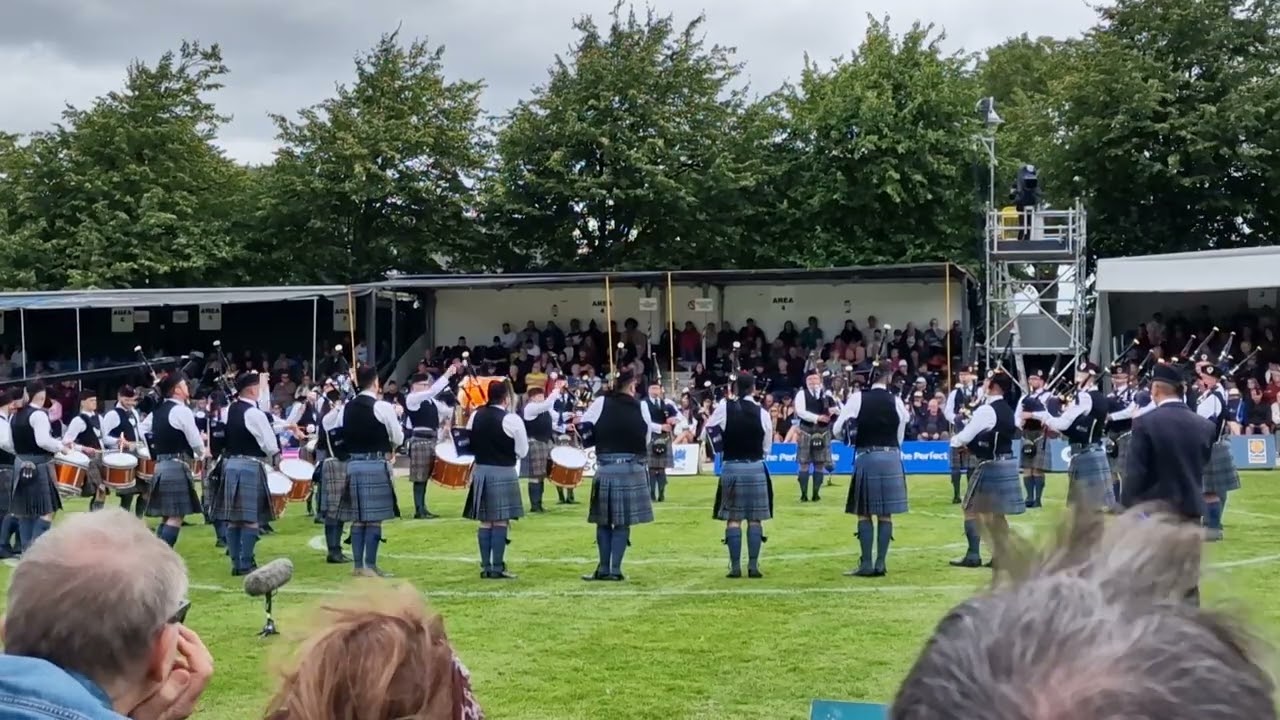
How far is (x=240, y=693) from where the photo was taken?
575 cm

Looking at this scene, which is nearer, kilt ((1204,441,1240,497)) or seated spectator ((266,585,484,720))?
seated spectator ((266,585,484,720))

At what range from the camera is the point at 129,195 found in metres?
27.1

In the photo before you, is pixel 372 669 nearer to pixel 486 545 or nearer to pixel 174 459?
pixel 486 545

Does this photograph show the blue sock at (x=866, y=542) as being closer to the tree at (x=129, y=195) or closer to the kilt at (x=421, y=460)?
the kilt at (x=421, y=460)

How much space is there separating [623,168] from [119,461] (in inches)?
630

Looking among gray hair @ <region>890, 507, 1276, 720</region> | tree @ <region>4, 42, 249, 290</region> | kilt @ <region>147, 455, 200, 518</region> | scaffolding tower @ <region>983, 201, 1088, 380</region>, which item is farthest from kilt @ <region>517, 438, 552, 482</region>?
tree @ <region>4, 42, 249, 290</region>

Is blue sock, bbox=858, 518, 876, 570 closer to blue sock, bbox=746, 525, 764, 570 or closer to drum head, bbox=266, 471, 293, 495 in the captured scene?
blue sock, bbox=746, 525, 764, 570

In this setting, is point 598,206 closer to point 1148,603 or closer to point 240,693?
point 240,693

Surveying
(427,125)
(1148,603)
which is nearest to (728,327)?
(427,125)

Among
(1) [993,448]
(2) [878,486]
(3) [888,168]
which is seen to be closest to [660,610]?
(2) [878,486]

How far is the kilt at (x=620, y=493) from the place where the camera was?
8688 millimetres

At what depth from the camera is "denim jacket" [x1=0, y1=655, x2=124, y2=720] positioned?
55.4 inches

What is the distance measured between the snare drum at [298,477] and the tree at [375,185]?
1596 cm

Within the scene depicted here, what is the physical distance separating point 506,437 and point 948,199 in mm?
17725
